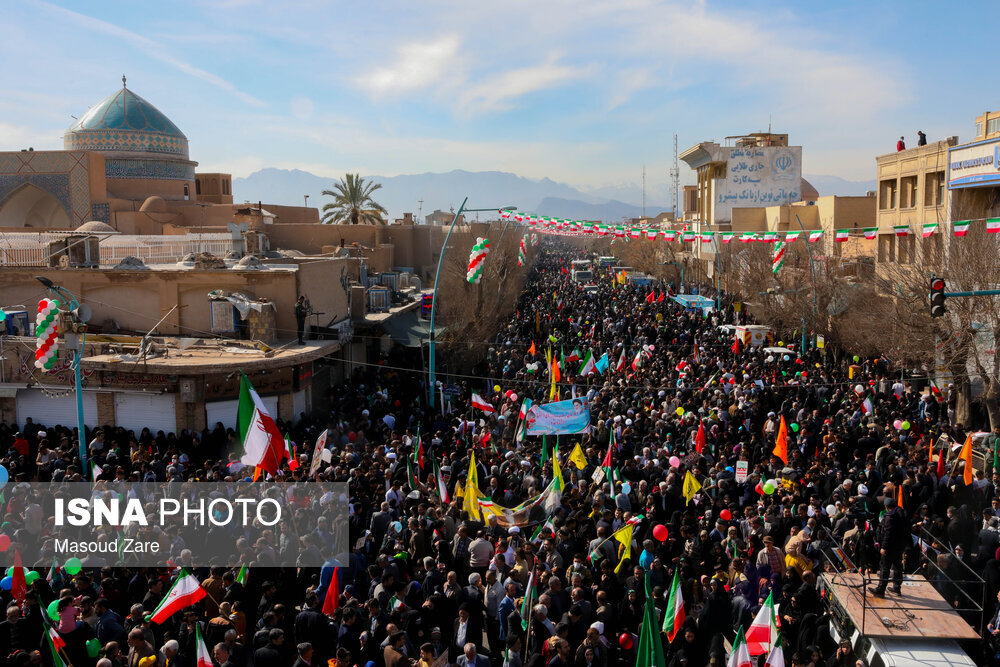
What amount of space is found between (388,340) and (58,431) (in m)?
13.3

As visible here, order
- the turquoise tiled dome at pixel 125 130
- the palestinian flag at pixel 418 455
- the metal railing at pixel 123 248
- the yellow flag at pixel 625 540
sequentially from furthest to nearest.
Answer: the turquoise tiled dome at pixel 125 130
the metal railing at pixel 123 248
the palestinian flag at pixel 418 455
the yellow flag at pixel 625 540

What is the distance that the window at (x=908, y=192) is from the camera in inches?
1211

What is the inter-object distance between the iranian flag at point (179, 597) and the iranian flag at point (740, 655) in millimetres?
4867

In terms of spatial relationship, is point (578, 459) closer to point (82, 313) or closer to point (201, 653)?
point (201, 653)

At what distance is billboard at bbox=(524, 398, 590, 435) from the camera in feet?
45.6

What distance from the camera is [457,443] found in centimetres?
1533

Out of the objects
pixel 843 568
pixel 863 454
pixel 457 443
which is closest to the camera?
pixel 843 568

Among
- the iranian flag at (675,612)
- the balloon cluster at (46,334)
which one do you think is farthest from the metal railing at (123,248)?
the iranian flag at (675,612)

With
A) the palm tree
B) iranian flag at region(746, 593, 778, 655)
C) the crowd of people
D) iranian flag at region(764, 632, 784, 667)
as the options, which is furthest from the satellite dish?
the palm tree

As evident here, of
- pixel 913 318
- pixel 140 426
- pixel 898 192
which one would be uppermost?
pixel 898 192

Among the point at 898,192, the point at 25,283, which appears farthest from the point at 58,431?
the point at 898,192

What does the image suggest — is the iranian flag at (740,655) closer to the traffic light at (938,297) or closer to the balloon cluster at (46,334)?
the traffic light at (938,297)

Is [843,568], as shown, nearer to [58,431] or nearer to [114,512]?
[114,512]

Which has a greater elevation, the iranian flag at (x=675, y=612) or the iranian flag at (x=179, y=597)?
the iranian flag at (x=179, y=597)
